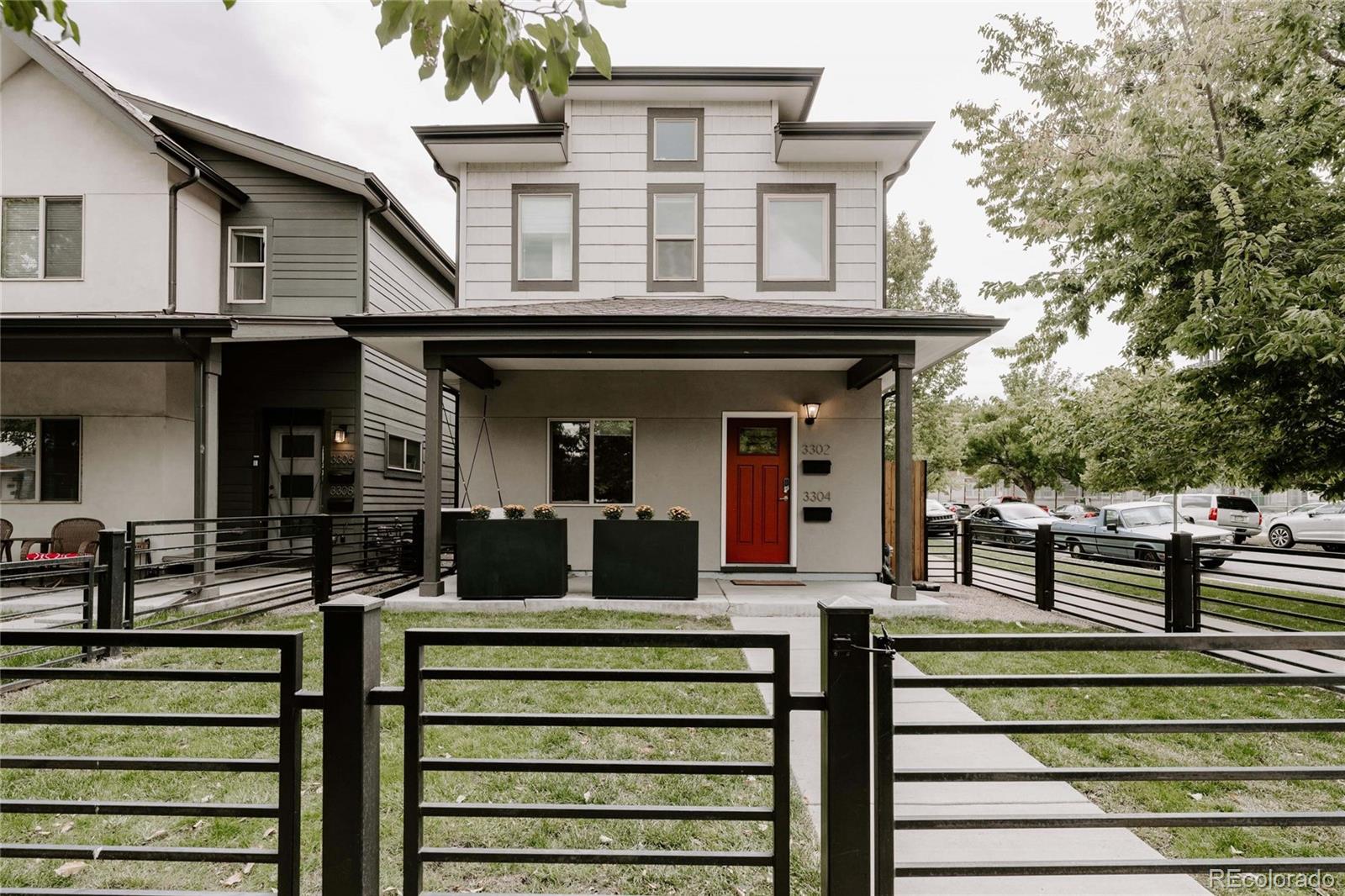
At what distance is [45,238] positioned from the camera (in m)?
10.3

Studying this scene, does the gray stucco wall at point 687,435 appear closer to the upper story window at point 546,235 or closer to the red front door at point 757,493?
the red front door at point 757,493

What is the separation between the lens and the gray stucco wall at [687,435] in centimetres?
1027

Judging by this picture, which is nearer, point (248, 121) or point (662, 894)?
point (662, 894)

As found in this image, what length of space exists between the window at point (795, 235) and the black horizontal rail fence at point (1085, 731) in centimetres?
895

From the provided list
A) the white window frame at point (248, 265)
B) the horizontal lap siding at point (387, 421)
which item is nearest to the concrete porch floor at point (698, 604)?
the horizontal lap siding at point (387, 421)

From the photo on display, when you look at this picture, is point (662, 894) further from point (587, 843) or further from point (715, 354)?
point (715, 354)

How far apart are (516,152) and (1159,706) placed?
10397 mm

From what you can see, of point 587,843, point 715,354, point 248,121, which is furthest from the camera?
point 248,121

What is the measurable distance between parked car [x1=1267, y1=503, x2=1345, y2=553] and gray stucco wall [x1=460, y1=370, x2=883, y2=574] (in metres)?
16.4

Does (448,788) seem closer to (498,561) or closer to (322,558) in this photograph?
(498,561)

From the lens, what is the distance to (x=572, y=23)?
7.70ft

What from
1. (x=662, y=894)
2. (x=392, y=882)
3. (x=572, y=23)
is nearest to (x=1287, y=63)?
(x=572, y=23)

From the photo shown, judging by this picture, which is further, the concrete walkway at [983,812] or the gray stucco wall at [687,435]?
the gray stucco wall at [687,435]

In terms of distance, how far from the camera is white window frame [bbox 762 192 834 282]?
34.4 feet
